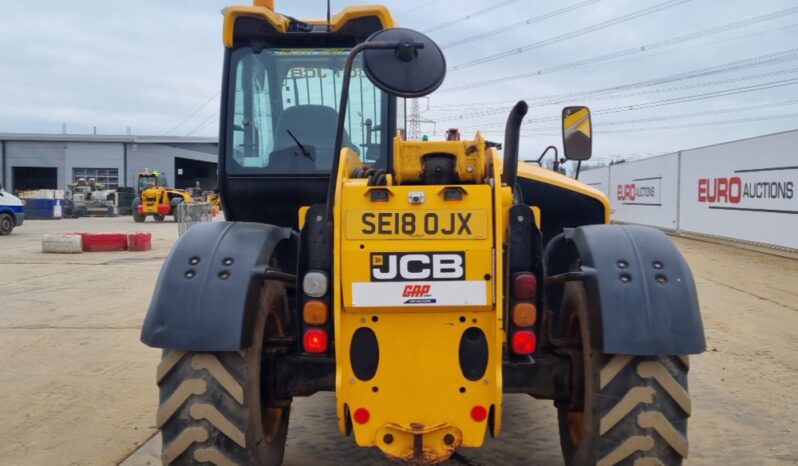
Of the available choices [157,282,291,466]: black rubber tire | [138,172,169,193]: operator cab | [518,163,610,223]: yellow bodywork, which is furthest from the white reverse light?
[138,172,169,193]: operator cab

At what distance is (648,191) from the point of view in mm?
25766

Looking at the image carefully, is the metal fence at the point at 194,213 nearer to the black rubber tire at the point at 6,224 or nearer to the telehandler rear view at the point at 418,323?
the black rubber tire at the point at 6,224

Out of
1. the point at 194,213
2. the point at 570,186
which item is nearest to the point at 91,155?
the point at 194,213

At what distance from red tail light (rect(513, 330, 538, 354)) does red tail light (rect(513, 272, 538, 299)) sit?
6.6 inches

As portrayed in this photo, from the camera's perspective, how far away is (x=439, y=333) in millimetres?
3082

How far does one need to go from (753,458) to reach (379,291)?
9.38ft

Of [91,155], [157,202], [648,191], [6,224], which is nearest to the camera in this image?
[6,224]

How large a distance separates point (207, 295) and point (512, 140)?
1514 millimetres

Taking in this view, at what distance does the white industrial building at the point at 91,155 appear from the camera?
5309cm

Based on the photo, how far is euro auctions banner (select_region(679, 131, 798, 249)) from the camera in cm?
1509

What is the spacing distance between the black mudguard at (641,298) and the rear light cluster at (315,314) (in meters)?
1.17

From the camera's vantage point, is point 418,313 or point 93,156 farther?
point 93,156

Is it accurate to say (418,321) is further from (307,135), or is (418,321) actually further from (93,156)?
(93,156)

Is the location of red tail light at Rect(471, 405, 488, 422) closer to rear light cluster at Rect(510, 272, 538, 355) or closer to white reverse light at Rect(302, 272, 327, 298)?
rear light cluster at Rect(510, 272, 538, 355)
